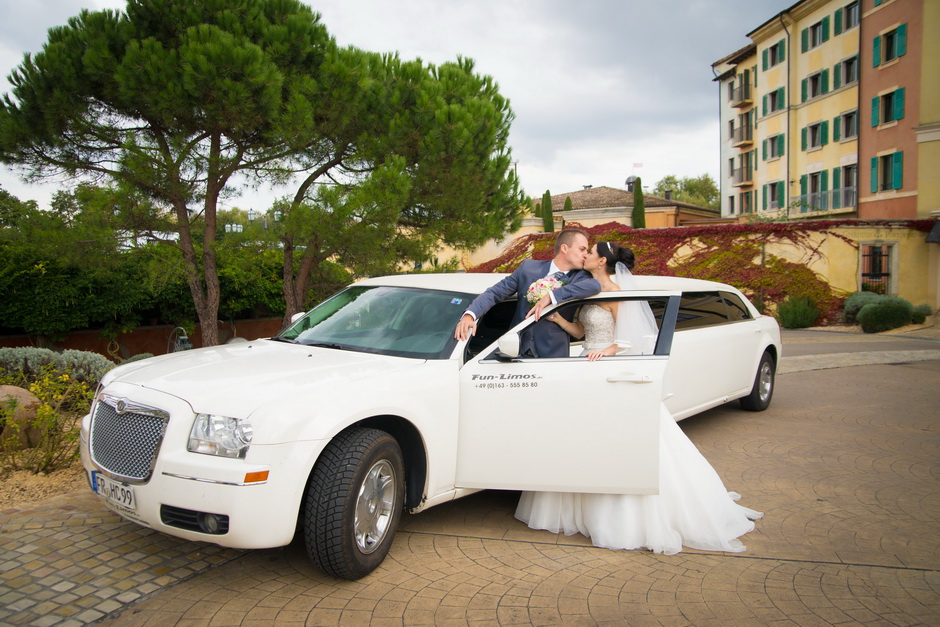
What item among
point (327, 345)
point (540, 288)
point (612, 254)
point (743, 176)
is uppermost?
point (743, 176)

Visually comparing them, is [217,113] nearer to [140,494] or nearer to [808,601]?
[140,494]

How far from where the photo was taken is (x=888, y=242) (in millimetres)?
22000

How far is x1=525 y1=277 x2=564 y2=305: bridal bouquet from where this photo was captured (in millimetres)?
4707

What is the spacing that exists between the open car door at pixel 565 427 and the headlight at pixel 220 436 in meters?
1.37

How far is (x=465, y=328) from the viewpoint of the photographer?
→ 4.44 meters

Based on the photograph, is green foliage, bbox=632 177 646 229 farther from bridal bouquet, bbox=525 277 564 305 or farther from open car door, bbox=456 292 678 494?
open car door, bbox=456 292 678 494

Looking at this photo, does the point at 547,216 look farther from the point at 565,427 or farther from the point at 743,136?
the point at 565,427

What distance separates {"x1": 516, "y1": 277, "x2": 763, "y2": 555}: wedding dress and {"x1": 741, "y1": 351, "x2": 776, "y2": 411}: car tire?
3.83 metres

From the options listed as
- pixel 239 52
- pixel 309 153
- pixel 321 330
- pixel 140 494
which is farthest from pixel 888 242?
pixel 140 494

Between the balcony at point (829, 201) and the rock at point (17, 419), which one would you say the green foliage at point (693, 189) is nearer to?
the balcony at point (829, 201)

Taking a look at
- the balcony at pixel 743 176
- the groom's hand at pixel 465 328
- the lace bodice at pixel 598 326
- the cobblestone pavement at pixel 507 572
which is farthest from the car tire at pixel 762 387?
the balcony at pixel 743 176

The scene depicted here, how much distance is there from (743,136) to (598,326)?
43096 mm

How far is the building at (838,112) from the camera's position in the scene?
25.4 meters

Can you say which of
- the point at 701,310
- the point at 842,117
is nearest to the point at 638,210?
the point at 842,117
